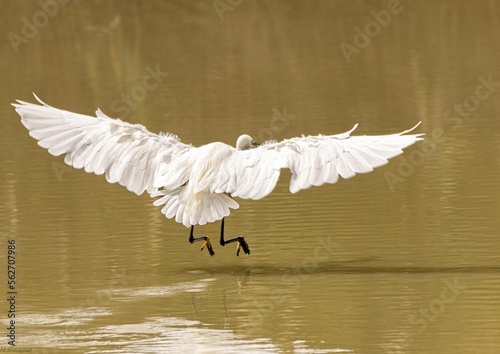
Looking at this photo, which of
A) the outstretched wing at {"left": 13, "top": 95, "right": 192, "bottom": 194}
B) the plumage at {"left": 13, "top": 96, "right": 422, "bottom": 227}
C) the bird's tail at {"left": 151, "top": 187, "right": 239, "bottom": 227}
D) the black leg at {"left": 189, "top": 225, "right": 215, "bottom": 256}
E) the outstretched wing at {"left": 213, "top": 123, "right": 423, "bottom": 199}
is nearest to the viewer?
the outstretched wing at {"left": 213, "top": 123, "right": 423, "bottom": 199}

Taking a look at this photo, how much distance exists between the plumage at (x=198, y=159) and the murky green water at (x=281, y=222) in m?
0.70

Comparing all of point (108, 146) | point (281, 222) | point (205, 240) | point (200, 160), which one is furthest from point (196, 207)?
point (281, 222)

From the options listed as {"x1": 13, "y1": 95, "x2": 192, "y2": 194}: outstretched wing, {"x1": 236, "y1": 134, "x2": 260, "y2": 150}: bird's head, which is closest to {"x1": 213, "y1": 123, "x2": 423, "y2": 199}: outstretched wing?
{"x1": 13, "y1": 95, "x2": 192, "y2": 194}: outstretched wing

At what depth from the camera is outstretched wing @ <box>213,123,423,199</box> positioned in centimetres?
1199

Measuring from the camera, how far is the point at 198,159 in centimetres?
1302

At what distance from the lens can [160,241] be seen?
1455 centimetres

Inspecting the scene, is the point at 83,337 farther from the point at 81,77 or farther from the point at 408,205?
the point at 81,77

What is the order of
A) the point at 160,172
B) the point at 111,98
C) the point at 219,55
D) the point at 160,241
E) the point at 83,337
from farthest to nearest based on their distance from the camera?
the point at 219,55 < the point at 111,98 < the point at 160,241 < the point at 160,172 < the point at 83,337

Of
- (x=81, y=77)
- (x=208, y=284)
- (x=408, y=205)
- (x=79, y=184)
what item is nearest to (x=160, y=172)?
(x=208, y=284)

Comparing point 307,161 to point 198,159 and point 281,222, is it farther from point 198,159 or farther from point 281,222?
point 281,222

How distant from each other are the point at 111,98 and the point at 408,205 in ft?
38.5

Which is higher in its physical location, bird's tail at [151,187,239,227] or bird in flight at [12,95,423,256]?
bird in flight at [12,95,423,256]

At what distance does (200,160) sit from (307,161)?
1099 millimetres

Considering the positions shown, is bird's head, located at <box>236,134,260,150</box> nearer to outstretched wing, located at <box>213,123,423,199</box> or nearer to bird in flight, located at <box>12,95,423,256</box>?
bird in flight, located at <box>12,95,423,256</box>
